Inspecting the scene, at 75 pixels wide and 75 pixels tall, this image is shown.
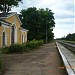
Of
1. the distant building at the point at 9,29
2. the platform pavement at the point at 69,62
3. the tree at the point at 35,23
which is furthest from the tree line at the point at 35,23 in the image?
the platform pavement at the point at 69,62

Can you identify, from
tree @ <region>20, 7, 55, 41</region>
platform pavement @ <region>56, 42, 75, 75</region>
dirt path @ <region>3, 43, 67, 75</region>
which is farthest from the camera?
tree @ <region>20, 7, 55, 41</region>

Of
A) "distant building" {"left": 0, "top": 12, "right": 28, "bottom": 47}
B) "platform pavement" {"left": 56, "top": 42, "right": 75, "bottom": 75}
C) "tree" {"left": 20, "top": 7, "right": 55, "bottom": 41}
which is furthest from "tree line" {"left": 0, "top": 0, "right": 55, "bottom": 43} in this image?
Result: "platform pavement" {"left": 56, "top": 42, "right": 75, "bottom": 75}

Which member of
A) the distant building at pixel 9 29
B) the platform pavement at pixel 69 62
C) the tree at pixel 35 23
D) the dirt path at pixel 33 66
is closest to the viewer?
the platform pavement at pixel 69 62

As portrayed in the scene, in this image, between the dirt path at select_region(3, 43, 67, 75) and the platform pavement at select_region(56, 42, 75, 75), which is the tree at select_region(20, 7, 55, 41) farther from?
the dirt path at select_region(3, 43, 67, 75)

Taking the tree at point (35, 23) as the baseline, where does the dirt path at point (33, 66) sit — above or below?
below

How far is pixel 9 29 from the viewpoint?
1799 inches

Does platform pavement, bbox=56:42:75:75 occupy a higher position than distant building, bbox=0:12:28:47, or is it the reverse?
distant building, bbox=0:12:28:47

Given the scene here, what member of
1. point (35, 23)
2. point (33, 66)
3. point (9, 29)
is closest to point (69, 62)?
point (33, 66)

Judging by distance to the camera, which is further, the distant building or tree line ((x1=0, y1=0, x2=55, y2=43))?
tree line ((x1=0, y1=0, x2=55, y2=43))

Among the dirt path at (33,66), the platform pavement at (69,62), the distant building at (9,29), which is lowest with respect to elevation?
the dirt path at (33,66)

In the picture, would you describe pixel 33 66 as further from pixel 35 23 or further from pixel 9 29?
pixel 35 23

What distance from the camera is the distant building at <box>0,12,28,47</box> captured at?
4147 cm

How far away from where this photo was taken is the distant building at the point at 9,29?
136 feet

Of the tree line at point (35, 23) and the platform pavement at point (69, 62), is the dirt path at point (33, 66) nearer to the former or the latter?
the platform pavement at point (69, 62)
